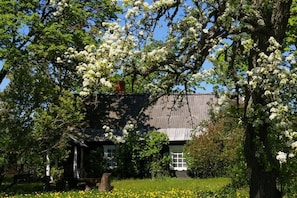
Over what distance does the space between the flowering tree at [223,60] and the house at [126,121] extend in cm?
2346

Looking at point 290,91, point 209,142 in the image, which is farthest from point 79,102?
point 290,91

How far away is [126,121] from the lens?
3275 centimetres

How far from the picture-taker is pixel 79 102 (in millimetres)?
21578

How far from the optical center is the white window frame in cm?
3288

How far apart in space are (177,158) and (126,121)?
4095 millimetres

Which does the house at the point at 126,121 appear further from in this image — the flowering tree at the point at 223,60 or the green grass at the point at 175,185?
the flowering tree at the point at 223,60

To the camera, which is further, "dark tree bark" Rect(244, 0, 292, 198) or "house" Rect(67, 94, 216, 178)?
"house" Rect(67, 94, 216, 178)

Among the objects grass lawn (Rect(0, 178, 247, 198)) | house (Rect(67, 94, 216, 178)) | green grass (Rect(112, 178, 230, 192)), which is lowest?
grass lawn (Rect(0, 178, 247, 198))

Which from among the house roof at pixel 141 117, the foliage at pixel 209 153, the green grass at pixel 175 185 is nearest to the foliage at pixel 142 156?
the house roof at pixel 141 117

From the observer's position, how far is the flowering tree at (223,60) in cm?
679

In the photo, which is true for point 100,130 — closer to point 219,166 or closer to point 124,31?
point 219,166

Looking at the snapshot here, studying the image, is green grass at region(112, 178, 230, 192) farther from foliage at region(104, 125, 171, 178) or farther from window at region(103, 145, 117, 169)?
window at region(103, 145, 117, 169)

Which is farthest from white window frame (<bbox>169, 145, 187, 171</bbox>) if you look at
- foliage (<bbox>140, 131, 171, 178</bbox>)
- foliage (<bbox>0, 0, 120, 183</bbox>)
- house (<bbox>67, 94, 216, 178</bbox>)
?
foliage (<bbox>0, 0, 120, 183</bbox>)

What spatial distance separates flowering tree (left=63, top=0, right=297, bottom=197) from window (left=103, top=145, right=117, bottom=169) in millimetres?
24981
